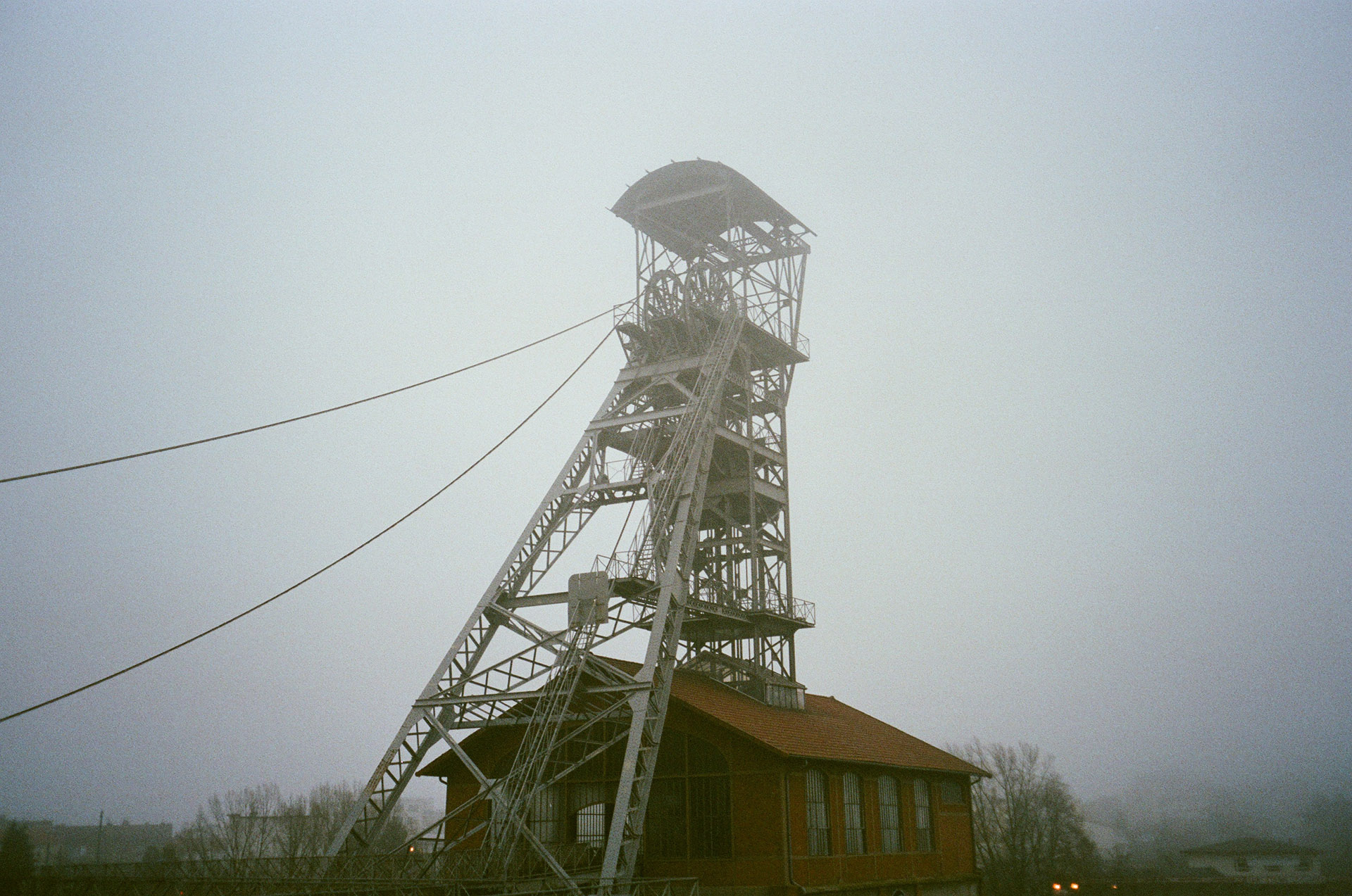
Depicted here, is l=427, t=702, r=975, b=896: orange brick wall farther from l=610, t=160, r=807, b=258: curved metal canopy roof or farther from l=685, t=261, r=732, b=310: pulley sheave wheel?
l=610, t=160, r=807, b=258: curved metal canopy roof

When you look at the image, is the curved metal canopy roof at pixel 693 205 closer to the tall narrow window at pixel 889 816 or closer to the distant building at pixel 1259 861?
the tall narrow window at pixel 889 816

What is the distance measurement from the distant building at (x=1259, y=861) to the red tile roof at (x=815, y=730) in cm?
3203

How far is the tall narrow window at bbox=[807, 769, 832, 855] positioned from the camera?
2191cm

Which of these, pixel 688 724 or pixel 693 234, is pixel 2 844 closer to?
pixel 688 724

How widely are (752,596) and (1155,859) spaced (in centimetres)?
5674

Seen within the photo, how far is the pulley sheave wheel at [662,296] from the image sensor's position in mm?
27641

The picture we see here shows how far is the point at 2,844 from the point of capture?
61.4 ft

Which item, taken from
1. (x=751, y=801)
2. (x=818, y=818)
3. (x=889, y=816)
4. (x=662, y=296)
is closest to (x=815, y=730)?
(x=818, y=818)

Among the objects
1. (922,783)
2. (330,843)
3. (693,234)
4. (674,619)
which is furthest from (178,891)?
(693,234)

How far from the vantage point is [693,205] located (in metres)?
29.5

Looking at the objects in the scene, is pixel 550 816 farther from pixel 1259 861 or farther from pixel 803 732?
pixel 1259 861

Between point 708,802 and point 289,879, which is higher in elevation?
point 708,802

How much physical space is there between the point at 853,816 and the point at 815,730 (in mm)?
2178

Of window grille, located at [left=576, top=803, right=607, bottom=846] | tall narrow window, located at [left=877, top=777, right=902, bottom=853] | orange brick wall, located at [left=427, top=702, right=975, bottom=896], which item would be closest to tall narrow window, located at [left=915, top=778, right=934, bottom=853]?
tall narrow window, located at [left=877, top=777, right=902, bottom=853]
